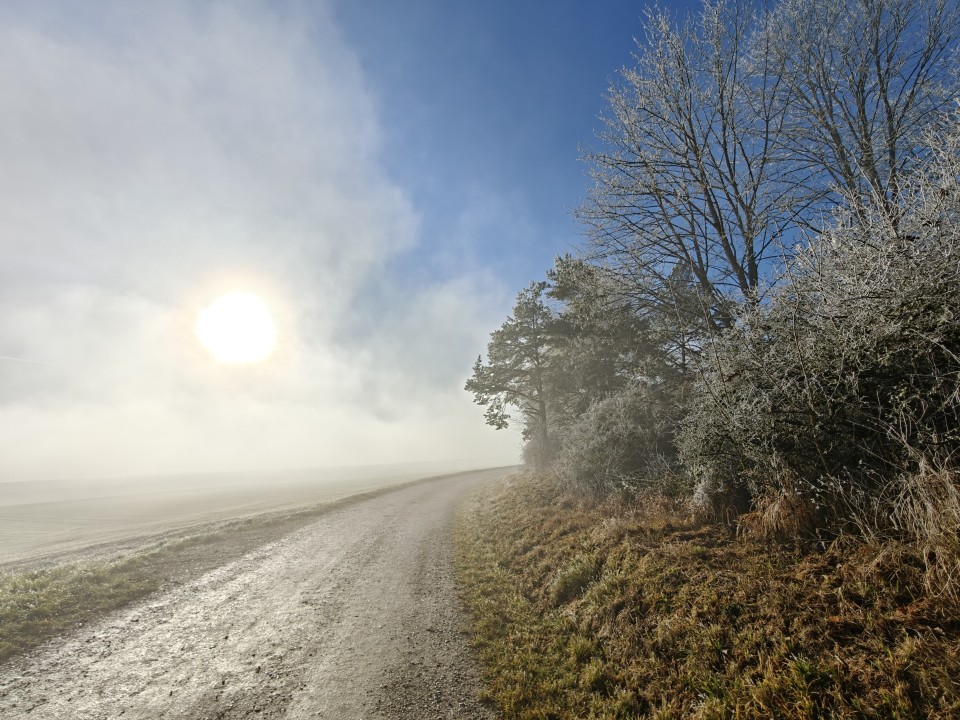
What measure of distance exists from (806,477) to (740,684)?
358 centimetres

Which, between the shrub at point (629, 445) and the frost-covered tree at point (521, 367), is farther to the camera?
the frost-covered tree at point (521, 367)

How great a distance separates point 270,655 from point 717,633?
620 centimetres

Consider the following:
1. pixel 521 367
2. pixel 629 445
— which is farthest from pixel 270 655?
pixel 521 367

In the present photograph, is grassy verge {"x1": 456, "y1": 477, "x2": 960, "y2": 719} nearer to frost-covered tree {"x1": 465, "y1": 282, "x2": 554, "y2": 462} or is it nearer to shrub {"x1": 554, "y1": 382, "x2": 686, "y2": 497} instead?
shrub {"x1": 554, "y1": 382, "x2": 686, "y2": 497}

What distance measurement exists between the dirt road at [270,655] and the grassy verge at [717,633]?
92 centimetres

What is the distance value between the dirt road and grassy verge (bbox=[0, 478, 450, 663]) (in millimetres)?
604

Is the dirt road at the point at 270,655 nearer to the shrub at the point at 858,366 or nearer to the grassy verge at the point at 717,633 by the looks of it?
the grassy verge at the point at 717,633

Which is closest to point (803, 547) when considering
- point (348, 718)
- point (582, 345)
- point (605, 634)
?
point (605, 634)

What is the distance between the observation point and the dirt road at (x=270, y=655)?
184 inches

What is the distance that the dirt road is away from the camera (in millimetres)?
4676

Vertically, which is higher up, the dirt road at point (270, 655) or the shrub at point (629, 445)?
the shrub at point (629, 445)

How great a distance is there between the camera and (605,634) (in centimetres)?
549

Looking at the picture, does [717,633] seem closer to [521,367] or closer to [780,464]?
[780,464]

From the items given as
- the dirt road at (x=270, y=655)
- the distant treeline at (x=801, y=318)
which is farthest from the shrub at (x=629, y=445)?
the dirt road at (x=270, y=655)
